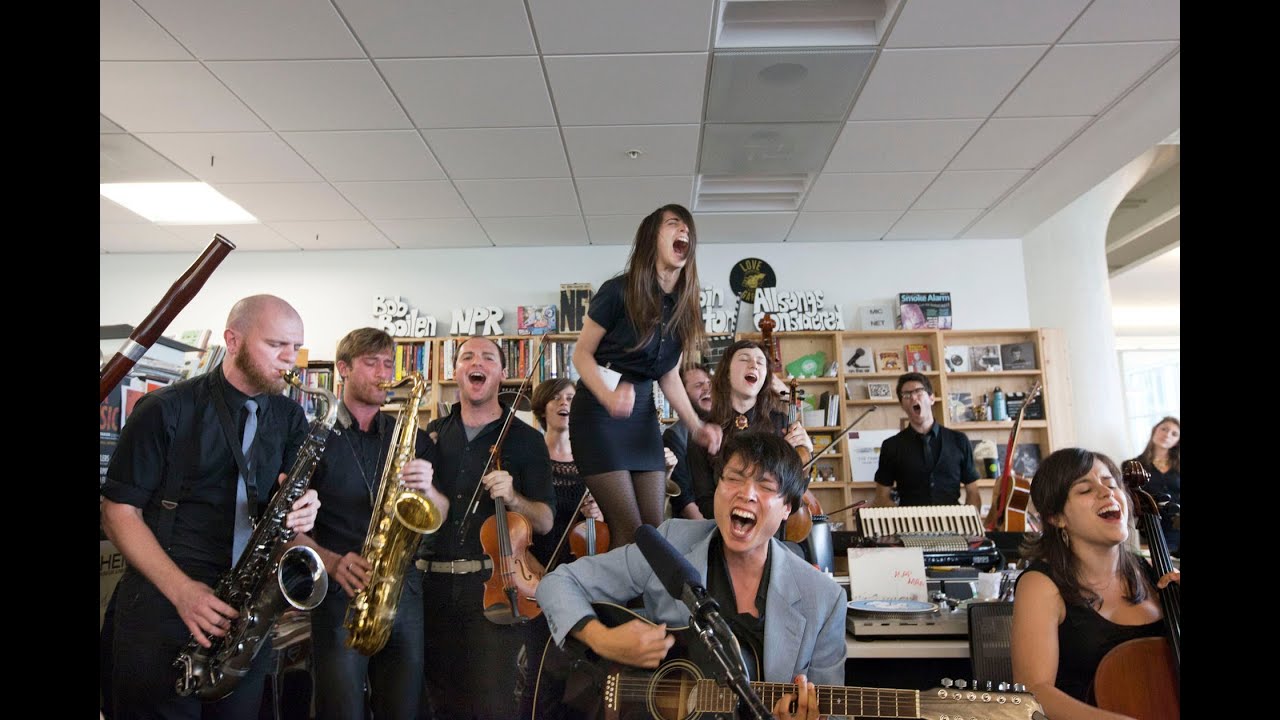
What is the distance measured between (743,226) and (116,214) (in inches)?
173

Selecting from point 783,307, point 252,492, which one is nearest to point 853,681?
→ point 252,492

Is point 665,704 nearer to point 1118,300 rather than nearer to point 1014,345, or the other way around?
point 1014,345

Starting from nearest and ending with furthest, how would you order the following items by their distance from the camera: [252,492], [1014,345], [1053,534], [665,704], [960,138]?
[665,704]
[1053,534]
[252,492]
[960,138]
[1014,345]

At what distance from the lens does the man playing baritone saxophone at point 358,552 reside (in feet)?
8.04

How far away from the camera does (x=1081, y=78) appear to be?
395cm

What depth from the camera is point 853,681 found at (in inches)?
86.8

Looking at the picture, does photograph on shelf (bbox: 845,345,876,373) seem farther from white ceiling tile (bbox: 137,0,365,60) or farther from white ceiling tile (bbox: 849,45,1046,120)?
white ceiling tile (bbox: 137,0,365,60)

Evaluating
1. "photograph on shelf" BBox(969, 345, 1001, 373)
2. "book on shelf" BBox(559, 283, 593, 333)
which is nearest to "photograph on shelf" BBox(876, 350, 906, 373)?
"photograph on shelf" BBox(969, 345, 1001, 373)

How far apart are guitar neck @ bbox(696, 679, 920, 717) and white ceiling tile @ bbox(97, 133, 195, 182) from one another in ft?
14.7

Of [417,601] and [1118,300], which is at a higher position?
[1118,300]

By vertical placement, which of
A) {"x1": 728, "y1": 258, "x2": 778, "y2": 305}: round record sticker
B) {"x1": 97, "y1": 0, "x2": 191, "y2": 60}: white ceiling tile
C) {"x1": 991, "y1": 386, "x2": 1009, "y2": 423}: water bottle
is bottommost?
{"x1": 991, "y1": 386, "x2": 1009, "y2": 423}: water bottle

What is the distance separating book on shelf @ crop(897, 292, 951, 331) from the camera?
6.27m

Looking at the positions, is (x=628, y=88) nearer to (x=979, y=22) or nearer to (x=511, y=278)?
(x=979, y=22)
